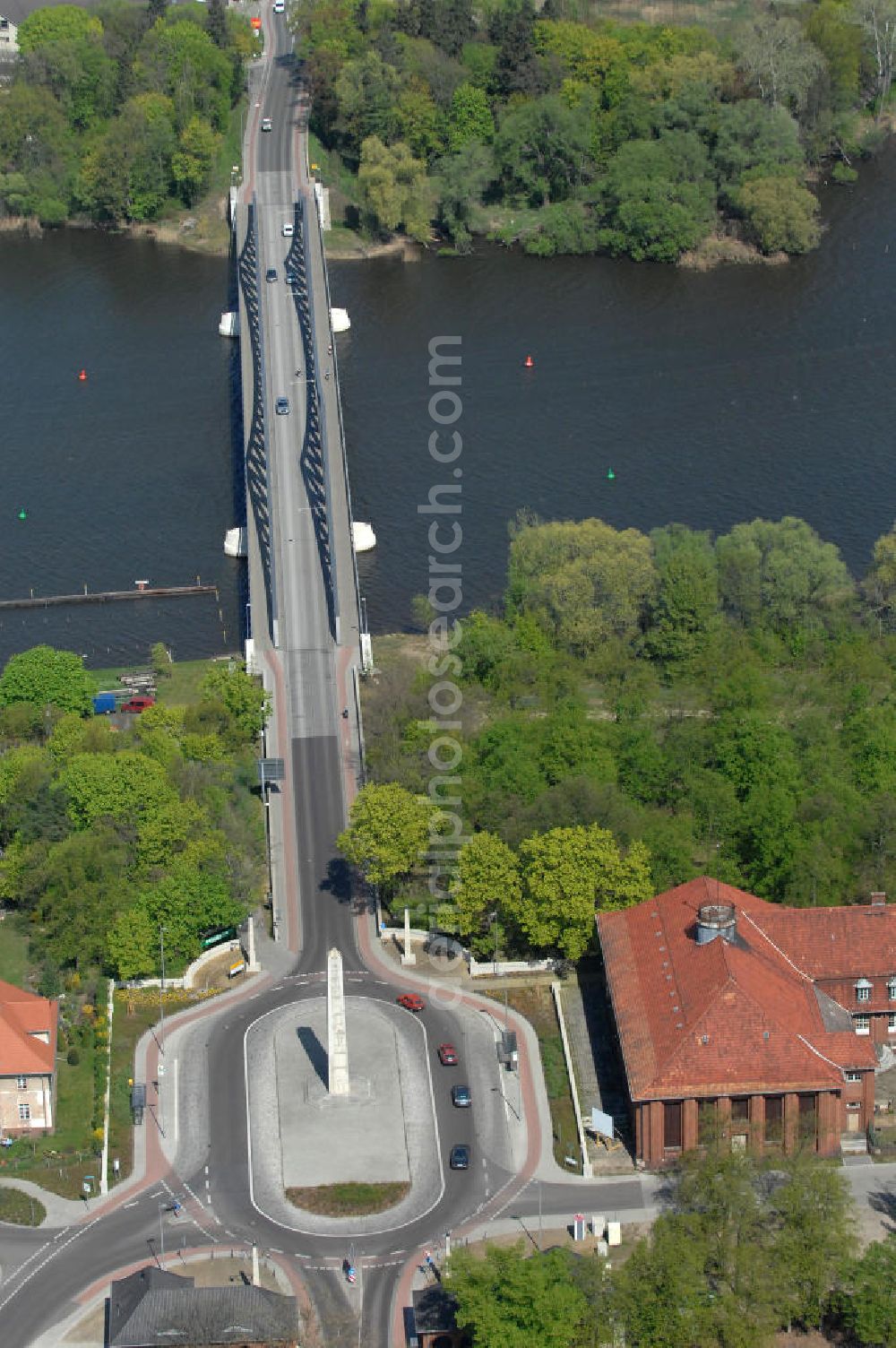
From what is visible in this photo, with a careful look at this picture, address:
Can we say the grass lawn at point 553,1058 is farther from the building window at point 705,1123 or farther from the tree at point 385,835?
the tree at point 385,835

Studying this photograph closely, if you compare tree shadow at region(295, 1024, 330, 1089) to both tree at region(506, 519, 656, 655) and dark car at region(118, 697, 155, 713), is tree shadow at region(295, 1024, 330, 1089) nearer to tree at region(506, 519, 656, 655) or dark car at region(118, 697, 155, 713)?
dark car at region(118, 697, 155, 713)

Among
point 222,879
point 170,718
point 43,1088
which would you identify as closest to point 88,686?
point 170,718

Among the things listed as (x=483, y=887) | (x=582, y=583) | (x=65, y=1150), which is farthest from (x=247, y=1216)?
(x=582, y=583)

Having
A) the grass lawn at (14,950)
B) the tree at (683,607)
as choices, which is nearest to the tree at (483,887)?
the grass lawn at (14,950)

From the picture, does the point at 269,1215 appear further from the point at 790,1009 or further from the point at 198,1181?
the point at 790,1009

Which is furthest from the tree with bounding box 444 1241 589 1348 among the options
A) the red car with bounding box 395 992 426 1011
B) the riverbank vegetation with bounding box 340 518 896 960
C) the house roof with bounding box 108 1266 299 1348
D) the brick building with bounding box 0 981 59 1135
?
the riverbank vegetation with bounding box 340 518 896 960
